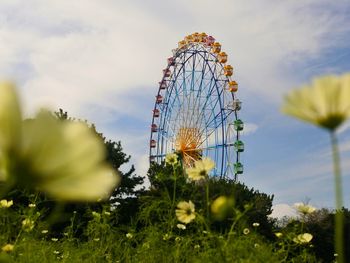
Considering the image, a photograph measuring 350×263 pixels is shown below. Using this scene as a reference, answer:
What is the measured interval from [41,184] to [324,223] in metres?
16.6

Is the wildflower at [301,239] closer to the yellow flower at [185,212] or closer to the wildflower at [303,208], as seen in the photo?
the wildflower at [303,208]

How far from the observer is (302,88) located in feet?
1.89

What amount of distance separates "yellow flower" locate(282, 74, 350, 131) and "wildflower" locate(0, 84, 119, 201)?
0.86 ft

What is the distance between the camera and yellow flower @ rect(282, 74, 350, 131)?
553mm

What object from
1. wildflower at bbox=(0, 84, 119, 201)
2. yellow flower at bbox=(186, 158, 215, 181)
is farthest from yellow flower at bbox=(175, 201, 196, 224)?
wildflower at bbox=(0, 84, 119, 201)

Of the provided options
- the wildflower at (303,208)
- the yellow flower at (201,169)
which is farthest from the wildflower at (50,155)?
the wildflower at (303,208)

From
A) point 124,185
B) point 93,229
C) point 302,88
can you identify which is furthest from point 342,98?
point 124,185

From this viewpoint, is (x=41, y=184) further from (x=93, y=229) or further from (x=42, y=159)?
(x=93, y=229)

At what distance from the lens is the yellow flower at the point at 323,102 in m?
0.55

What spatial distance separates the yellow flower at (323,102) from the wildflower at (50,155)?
262 millimetres

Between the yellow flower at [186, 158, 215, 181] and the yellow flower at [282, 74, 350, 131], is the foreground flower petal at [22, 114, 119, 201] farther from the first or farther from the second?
the yellow flower at [186, 158, 215, 181]

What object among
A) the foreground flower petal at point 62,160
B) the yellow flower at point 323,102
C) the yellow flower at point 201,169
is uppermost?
the yellow flower at point 201,169

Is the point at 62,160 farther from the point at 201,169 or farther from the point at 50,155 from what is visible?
the point at 201,169

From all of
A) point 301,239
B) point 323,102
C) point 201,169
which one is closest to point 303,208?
point 301,239
